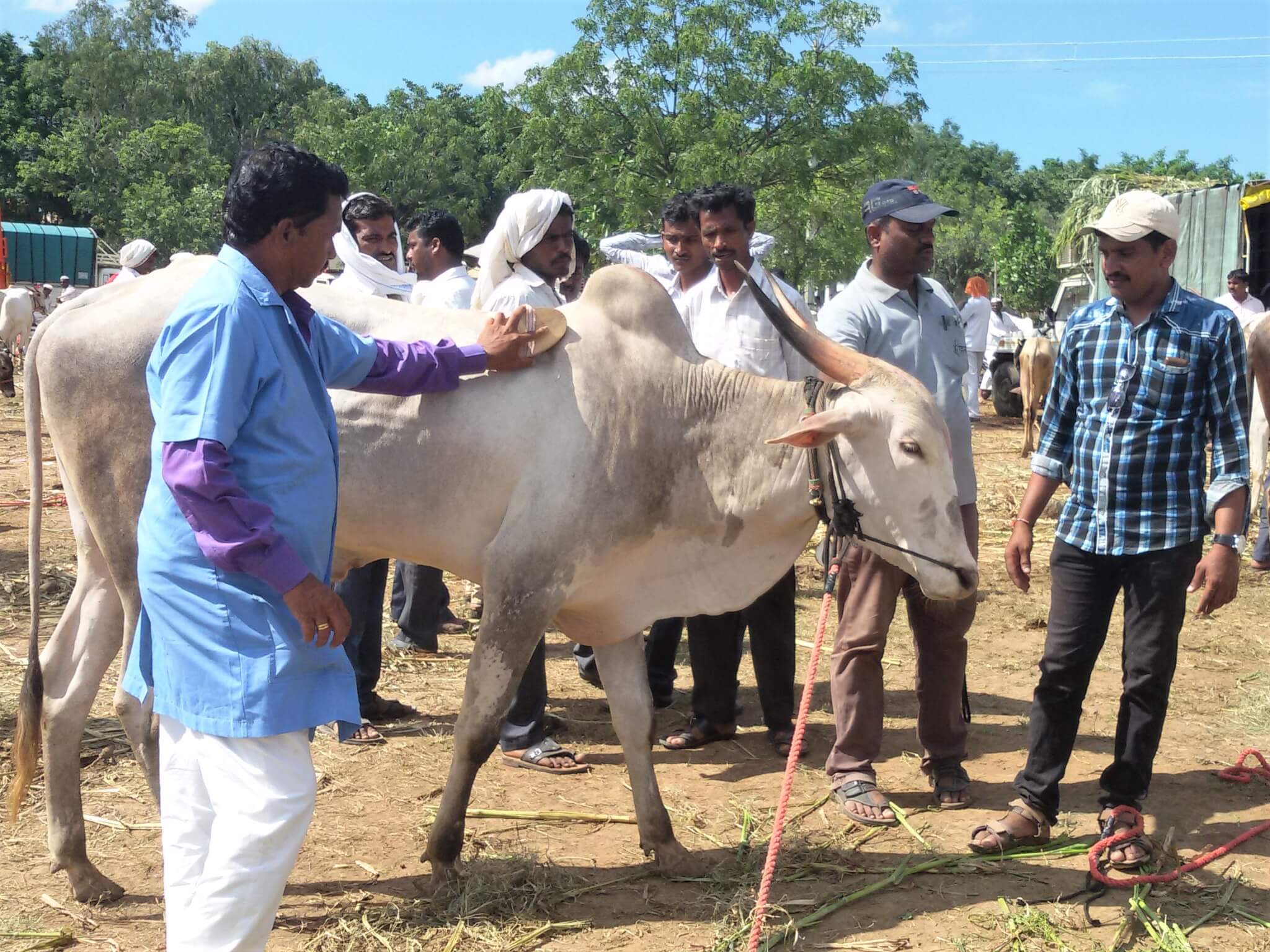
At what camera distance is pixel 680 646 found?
23.1 feet

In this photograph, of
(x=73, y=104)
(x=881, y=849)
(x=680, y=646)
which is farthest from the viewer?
(x=73, y=104)

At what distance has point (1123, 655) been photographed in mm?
3965

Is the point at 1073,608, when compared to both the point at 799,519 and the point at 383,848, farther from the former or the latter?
the point at 383,848

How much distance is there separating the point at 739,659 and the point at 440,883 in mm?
1922

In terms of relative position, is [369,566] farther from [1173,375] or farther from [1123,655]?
[1173,375]

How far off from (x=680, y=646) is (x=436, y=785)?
247cm

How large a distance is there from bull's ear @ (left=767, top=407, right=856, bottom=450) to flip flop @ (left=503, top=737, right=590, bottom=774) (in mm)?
2005

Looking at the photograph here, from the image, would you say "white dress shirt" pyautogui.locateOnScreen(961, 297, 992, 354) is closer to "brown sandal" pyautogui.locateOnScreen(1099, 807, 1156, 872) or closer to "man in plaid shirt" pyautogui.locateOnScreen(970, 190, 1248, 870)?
"man in plaid shirt" pyautogui.locateOnScreen(970, 190, 1248, 870)

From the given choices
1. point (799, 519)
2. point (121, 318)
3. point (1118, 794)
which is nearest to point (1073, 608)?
point (1118, 794)

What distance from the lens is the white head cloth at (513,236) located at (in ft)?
15.6

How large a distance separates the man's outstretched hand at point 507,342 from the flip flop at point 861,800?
2015mm

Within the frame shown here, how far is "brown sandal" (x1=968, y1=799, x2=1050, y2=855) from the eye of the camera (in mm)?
4129

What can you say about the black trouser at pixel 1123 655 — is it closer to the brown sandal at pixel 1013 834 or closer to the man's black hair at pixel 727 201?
the brown sandal at pixel 1013 834

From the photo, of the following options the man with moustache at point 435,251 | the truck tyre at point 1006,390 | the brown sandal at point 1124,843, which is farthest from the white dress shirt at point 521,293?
the truck tyre at point 1006,390
